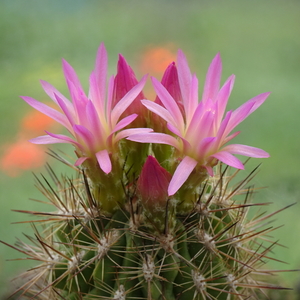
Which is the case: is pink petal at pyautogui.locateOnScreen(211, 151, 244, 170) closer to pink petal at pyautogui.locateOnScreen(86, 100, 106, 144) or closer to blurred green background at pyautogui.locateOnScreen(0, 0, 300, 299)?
pink petal at pyautogui.locateOnScreen(86, 100, 106, 144)

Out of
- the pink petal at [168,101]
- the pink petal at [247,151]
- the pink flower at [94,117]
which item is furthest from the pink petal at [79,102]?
the pink petal at [247,151]

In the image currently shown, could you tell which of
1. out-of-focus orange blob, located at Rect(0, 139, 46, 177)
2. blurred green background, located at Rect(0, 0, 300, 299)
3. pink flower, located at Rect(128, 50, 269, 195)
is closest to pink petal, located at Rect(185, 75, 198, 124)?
pink flower, located at Rect(128, 50, 269, 195)

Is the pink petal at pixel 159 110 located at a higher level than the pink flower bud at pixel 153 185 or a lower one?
higher

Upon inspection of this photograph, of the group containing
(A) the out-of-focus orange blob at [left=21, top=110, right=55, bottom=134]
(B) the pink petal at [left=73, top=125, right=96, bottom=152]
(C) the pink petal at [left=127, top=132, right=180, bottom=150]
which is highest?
(A) the out-of-focus orange blob at [left=21, top=110, right=55, bottom=134]

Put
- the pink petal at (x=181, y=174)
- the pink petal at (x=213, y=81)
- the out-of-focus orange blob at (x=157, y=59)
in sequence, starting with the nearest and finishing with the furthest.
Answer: the pink petal at (x=181, y=174), the pink petal at (x=213, y=81), the out-of-focus orange blob at (x=157, y=59)

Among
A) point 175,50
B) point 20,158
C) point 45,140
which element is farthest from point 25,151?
point 45,140

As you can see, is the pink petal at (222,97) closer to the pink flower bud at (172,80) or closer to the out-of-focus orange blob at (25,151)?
the pink flower bud at (172,80)
